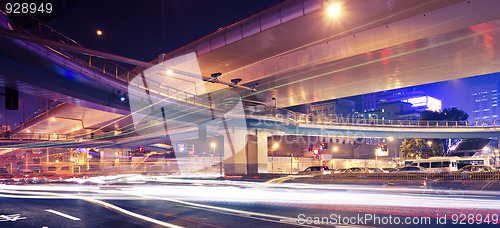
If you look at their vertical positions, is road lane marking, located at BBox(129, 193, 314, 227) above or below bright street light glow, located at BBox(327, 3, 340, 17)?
below

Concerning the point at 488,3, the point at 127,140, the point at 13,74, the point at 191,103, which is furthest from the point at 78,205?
the point at 127,140

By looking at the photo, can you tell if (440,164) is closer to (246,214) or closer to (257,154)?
(257,154)

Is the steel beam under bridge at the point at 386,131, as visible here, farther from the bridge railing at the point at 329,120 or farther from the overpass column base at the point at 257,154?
the overpass column base at the point at 257,154

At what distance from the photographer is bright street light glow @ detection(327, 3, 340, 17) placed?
58.3 ft

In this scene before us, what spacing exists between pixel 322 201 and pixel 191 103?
1887 centimetres

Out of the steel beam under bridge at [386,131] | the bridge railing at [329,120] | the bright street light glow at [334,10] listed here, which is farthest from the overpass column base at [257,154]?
the bright street light glow at [334,10]

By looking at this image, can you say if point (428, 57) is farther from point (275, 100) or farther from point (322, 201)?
point (275, 100)

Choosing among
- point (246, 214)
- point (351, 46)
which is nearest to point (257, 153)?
point (351, 46)

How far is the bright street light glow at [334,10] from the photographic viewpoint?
1777cm

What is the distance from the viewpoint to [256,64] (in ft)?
90.9

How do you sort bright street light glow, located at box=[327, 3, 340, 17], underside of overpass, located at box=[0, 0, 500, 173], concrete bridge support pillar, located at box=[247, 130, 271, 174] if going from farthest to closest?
concrete bridge support pillar, located at box=[247, 130, 271, 174] → underside of overpass, located at box=[0, 0, 500, 173] → bright street light glow, located at box=[327, 3, 340, 17]

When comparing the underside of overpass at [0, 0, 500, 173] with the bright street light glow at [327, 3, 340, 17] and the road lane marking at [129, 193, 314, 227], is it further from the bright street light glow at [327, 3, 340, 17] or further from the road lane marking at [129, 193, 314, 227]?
the road lane marking at [129, 193, 314, 227]

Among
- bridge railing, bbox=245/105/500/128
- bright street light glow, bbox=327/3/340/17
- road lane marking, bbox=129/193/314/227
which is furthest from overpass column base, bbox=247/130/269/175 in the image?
road lane marking, bbox=129/193/314/227

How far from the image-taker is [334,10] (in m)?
18.1
